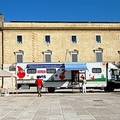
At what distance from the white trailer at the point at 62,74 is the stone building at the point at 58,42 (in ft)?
83.7

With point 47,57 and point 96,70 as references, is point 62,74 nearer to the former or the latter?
point 96,70

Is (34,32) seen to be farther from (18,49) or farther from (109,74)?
(109,74)

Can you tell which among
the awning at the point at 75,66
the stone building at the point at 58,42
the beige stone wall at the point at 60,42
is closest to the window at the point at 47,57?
the stone building at the point at 58,42

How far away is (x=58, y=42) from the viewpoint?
66.0 meters

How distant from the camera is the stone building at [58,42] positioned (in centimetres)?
6512

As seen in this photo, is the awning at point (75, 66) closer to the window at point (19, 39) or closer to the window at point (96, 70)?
the window at point (96, 70)

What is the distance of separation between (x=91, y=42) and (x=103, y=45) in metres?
2.10

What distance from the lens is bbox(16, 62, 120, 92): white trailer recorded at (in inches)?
1544

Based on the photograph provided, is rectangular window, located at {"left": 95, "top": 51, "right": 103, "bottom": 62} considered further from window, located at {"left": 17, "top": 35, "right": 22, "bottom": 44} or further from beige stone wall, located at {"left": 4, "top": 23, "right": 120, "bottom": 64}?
window, located at {"left": 17, "top": 35, "right": 22, "bottom": 44}

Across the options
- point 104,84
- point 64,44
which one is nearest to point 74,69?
point 104,84

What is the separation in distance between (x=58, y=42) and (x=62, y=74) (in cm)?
2679

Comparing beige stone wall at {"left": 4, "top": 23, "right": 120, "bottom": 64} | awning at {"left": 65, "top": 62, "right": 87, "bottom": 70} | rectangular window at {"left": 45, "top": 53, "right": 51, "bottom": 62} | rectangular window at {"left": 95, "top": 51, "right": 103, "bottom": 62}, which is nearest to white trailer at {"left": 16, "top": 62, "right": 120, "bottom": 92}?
awning at {"left": 65, "top": 62, "right": 87, "bottom": 70}

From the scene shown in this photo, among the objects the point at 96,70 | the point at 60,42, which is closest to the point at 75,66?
the point at 96,70

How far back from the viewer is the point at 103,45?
219ft
